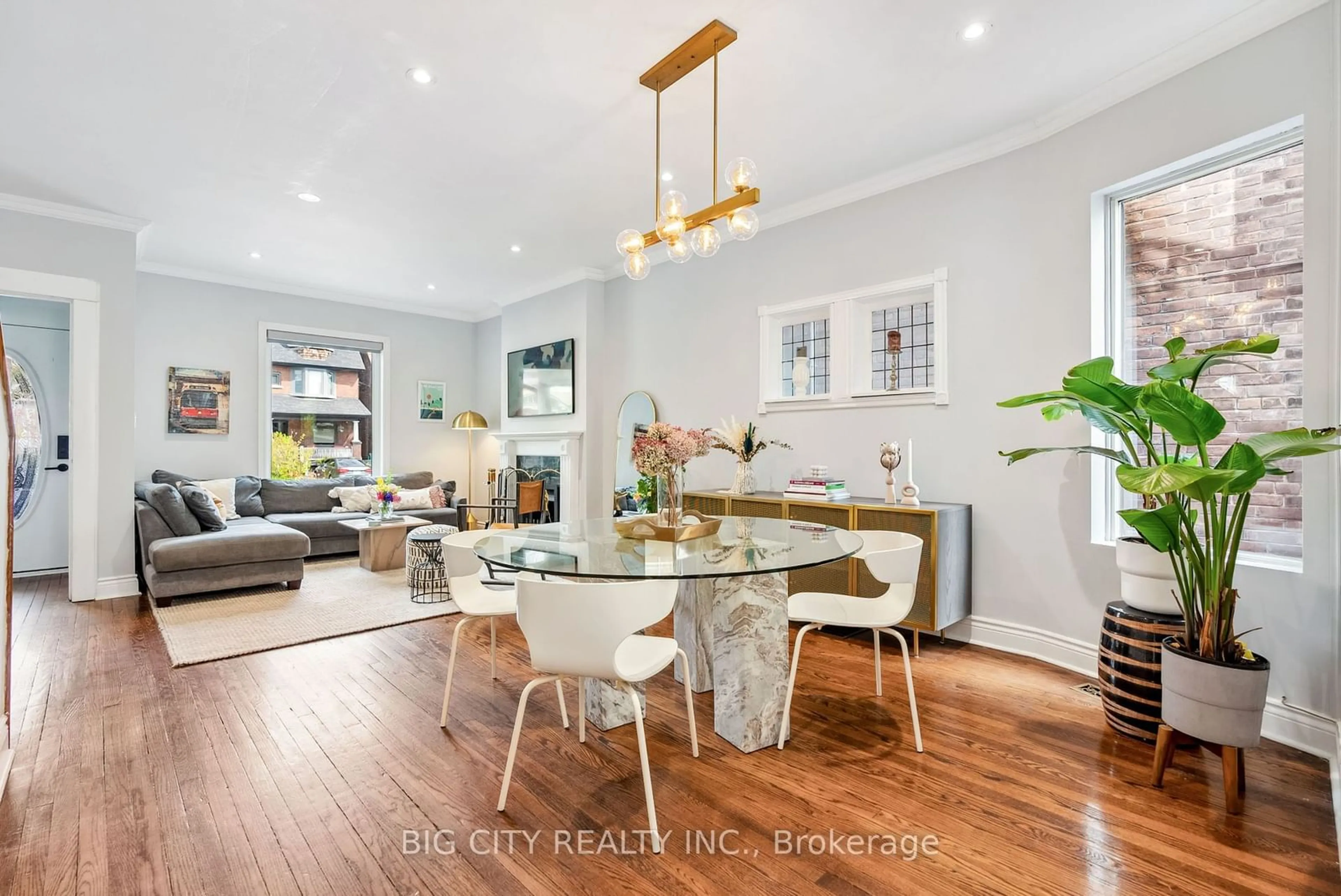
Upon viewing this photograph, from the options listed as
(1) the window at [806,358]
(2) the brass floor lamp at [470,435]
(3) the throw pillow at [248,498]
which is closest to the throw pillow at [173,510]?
Answer: (3) the throw pillow at [248,498]

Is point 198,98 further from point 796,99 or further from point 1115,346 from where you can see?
point 1115,346

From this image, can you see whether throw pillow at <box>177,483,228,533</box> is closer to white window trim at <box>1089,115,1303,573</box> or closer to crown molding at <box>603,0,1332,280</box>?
crown molding at <box>603,0,1332,280</box>

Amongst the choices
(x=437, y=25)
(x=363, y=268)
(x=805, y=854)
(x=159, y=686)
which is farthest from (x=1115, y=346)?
(x=363, y=268)

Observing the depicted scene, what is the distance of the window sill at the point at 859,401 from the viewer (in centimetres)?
374

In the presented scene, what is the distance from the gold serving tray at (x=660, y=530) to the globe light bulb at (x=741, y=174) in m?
1.39

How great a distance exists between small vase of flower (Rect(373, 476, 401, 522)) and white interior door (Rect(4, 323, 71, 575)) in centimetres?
242

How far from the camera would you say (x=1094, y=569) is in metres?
3.08

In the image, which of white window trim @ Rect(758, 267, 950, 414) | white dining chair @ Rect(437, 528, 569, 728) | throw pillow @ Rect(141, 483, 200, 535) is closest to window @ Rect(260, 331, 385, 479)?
throw pillow @ Rect(141, 483, 200, 535)

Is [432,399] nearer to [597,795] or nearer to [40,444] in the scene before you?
[40,444]

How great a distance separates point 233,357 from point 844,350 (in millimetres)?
5876

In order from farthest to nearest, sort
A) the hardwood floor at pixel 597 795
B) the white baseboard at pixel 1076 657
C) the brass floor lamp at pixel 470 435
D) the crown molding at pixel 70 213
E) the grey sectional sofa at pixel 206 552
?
the brass floor lamp at pixel 470 435, the grey sectional sofa at pixel 206 552, the crown molding at pixel 70 213, the white baseboard at pixel 1076 657, the hardwood floor at pixel 597 795

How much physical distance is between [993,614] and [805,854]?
88.5 inches

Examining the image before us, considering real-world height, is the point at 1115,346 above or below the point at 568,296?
below

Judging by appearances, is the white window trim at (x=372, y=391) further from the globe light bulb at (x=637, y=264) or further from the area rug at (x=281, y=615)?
the globe light bulb at (x=637, y=264)
